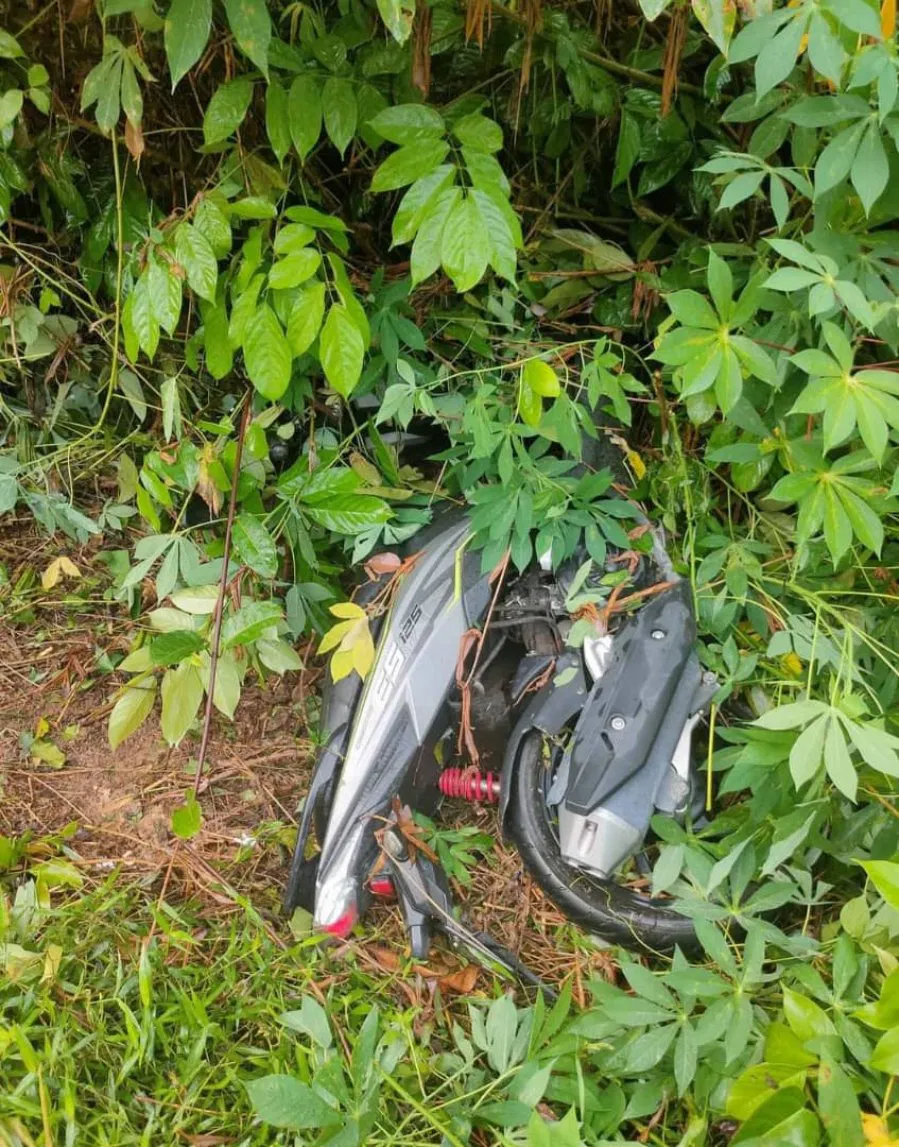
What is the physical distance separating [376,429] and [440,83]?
1.99 ft

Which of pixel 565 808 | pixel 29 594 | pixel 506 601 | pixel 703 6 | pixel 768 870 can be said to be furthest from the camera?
pixel 29 594

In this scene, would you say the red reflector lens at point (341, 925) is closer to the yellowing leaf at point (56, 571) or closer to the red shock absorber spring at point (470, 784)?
the red shock absorber spring at point (470, 784)

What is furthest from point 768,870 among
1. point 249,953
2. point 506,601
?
point 249,953

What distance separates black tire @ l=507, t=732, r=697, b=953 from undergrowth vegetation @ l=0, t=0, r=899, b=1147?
91 millimetres

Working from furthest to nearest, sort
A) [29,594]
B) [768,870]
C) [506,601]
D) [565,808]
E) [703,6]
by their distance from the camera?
[29,594], [506,601], [565,808], [768,870], [703,6]

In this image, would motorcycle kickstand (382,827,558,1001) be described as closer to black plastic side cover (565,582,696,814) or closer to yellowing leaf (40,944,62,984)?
black plastic side cover (565,582,696,814)

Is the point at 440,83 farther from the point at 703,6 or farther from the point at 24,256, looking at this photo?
the point at 24,256

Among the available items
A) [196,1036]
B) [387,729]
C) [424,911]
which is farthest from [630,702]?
[196,1036]

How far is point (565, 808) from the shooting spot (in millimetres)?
1330

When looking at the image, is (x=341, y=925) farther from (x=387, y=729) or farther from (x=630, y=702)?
(x=630, y=702)

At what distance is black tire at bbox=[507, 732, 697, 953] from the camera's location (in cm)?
137

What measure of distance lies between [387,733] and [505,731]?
228 mm

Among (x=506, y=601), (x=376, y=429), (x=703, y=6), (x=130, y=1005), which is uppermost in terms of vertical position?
(x=703, y=6)

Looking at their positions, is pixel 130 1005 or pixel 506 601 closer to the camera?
pixel 130 1005
